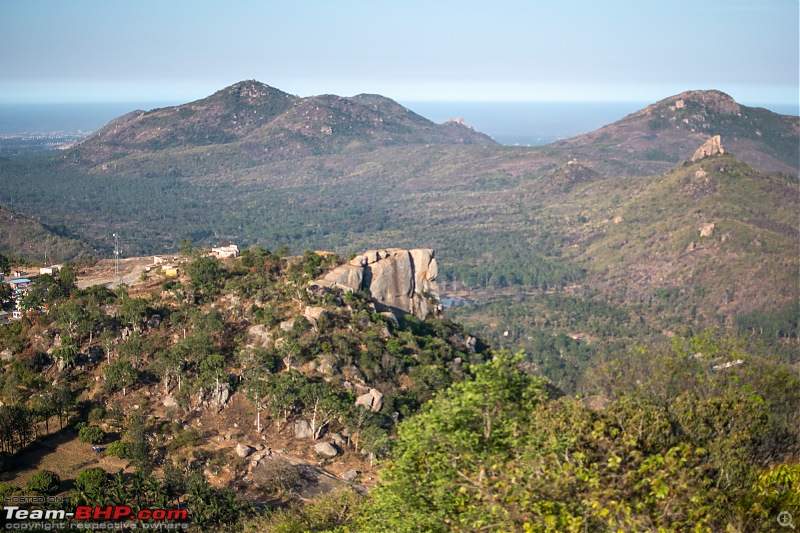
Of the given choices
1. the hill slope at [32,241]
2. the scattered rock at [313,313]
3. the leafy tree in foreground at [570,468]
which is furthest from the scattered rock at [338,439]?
the hill slope at [32,241]

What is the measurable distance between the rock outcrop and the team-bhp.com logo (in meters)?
18.1

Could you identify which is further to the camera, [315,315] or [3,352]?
[315,315]

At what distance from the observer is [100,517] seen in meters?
22.4

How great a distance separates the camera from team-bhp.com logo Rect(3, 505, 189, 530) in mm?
21391

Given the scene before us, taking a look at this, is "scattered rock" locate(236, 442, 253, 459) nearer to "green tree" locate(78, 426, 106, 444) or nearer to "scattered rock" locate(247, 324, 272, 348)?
"green tree" locate(78, 426, 106, 444)

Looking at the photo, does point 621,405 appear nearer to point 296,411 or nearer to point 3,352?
point 296,411

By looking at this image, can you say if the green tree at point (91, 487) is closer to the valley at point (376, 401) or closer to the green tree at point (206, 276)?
the valley at point (376, 401)

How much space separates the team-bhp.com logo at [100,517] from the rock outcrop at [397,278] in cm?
1809

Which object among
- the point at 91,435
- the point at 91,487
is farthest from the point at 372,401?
the point at 91,487

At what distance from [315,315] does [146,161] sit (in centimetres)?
17502

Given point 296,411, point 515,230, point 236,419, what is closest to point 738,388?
point 296,411

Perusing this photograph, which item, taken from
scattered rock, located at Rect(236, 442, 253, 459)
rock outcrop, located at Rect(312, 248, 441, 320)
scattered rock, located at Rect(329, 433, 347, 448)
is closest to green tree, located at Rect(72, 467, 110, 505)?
scattered rock, located at Rect(236, 442, 253, 459)

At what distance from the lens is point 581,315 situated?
90.0 metres

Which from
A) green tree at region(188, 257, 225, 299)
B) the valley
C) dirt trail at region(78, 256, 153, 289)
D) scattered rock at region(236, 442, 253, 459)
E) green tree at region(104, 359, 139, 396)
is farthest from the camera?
dirt trail at region(78, 256, 153, 289)
